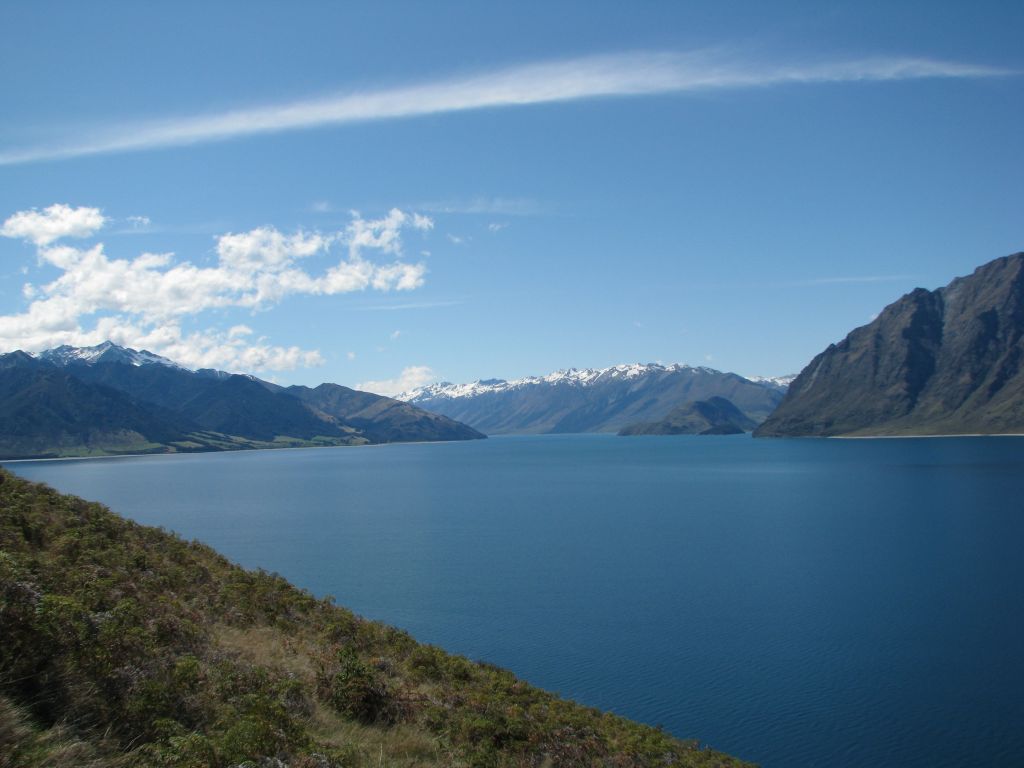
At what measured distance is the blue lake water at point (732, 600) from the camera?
132 feet

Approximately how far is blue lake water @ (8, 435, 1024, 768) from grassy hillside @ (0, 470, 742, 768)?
48.6 ft

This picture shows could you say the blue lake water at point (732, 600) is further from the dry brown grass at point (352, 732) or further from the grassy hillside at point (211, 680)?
the dry brown grass at point (352, 732)

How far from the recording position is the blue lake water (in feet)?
132

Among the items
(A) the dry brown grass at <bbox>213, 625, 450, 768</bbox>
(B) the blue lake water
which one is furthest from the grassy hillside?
(B) the blue lake water

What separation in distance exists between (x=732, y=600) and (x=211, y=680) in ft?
189

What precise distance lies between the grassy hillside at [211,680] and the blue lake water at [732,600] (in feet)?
48.6

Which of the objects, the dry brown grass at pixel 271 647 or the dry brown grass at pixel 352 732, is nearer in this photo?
the dry brown grass at pixel 352 732

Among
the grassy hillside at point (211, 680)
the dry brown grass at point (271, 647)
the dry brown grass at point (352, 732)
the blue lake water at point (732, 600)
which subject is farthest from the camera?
the blue lake water at point (732, 600)

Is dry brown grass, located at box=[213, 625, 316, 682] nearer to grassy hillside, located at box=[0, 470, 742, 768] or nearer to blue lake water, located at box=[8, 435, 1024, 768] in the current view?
grassy hillside, located at box=[0, 470, 742, 768]

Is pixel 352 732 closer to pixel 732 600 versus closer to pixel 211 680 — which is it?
pixel 211 680

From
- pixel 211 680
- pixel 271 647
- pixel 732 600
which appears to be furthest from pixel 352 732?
pixel 732 600

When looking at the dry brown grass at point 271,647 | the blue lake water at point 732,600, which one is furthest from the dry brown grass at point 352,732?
the blue lake water at point 732,600

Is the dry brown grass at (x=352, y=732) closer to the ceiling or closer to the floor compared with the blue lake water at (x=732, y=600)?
closer to the ceiling

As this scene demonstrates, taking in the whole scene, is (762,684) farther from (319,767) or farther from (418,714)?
(319,767)
